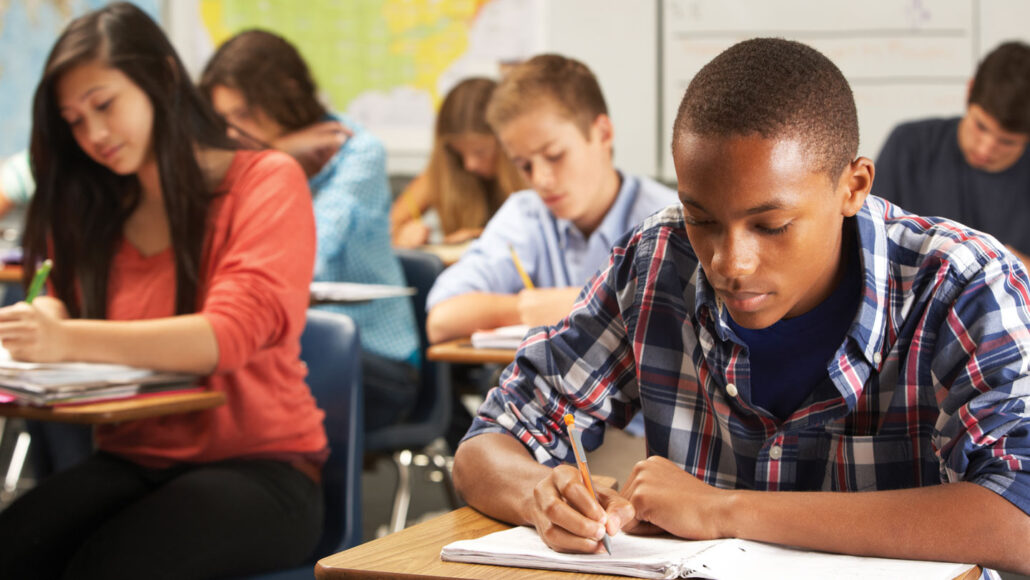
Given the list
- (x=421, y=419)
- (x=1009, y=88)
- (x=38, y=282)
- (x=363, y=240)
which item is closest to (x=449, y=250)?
(x=363, y=240)

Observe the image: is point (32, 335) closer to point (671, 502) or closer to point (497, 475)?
point (497, 475)

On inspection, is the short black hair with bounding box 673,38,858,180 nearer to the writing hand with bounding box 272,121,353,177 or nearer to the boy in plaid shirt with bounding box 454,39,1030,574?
the boy in plaid shirt with bounding box 454,39,1030,574

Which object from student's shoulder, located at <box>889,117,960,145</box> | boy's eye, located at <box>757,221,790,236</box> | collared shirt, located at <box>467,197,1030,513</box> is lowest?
student's shoulder, located at <box>889,117,960,145</box>

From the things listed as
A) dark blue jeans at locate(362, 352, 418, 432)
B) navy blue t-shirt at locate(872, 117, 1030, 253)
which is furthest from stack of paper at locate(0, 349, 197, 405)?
navy blue t-shirt at locate(872, 117, 1030, 253)

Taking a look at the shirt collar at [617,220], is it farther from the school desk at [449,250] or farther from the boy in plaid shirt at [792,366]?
the boy in plaid shirt at [792,366]

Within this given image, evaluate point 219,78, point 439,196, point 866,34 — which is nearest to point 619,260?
point 219,78

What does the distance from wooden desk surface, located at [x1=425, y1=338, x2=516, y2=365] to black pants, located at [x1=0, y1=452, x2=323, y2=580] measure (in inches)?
21.2

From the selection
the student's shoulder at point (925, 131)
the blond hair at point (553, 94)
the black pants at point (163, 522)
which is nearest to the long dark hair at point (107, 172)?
the black pants at point (163, 522)

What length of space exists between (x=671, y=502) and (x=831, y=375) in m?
0.20

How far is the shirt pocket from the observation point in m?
1.07

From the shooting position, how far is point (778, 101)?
100cm

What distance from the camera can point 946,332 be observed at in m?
1.01

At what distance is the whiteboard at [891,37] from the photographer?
15.9 feet

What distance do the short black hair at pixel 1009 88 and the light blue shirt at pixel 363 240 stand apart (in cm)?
183
